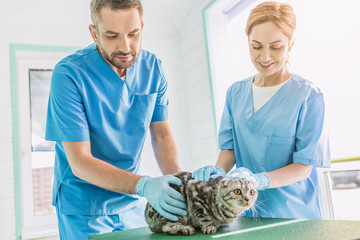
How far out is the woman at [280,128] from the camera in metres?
1.49

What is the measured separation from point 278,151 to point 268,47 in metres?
0.47

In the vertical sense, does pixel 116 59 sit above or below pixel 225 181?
above

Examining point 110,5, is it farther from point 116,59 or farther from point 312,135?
point 312,135

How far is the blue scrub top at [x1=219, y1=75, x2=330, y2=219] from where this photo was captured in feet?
4.93

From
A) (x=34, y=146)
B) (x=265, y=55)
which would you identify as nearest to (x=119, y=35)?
(x=265, y=55)

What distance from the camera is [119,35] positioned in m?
1.55

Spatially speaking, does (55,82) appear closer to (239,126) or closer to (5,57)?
(239,126)

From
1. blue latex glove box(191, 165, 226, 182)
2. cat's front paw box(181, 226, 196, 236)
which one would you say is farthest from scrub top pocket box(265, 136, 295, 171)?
cat's front paw box(181, 226, 196, 236)

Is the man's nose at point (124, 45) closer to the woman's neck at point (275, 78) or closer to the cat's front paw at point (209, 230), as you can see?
the woman's neck at point (275, 78)

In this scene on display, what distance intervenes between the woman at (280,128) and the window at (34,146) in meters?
2.40

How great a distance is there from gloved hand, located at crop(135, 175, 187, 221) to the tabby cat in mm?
26

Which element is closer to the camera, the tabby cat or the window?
the tabby cat

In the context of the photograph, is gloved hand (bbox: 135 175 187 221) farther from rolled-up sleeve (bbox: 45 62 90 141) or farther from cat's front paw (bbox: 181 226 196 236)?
rolled-up sleeve (bbox: 45 62 90 141)

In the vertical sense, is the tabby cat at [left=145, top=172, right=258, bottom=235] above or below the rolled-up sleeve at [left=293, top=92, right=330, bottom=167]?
below
